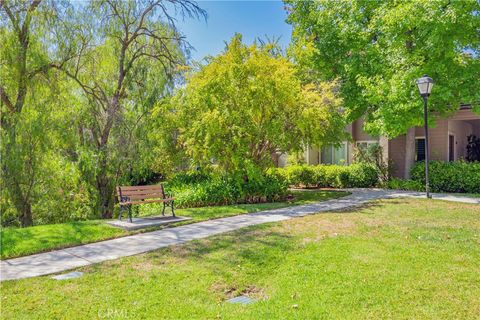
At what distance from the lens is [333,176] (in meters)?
18.9

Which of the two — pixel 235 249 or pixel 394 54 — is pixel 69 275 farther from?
pixel 394 54

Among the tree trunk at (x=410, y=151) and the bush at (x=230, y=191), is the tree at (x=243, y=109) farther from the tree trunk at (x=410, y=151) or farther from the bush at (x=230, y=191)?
the tree trunk at (x=410, y=151)

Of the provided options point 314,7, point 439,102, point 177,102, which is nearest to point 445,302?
point 177,102

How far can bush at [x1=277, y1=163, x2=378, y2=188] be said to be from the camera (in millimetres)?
18328

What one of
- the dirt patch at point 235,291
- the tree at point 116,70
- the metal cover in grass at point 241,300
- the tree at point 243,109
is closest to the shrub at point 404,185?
the tree at point 243,109

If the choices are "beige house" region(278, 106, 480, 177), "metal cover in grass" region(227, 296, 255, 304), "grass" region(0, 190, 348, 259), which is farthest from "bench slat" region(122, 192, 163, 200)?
"beige house" region(278, 106, 480, 177)

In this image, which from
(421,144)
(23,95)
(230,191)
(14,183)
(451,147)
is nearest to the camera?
(14,183)

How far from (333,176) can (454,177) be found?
546 centimetres

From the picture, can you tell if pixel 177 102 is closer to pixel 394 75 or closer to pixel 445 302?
pixel 394 75

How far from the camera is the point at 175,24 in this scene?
15.8 metres

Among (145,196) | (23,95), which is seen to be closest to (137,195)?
(145,196)

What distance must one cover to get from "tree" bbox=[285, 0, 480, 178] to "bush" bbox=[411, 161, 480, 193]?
1818mm

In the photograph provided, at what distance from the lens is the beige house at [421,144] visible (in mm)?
17750

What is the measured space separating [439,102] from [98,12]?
46.9 feet
